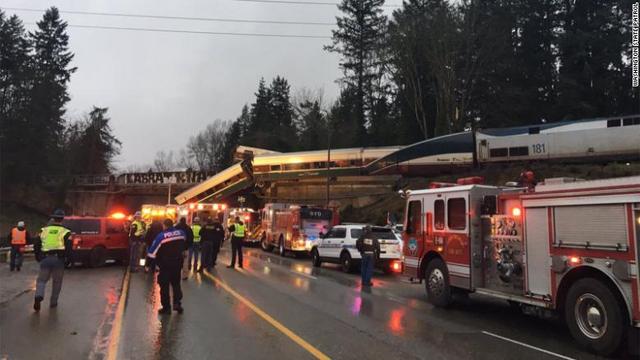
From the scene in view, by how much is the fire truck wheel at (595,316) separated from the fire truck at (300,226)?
16390 millimetres

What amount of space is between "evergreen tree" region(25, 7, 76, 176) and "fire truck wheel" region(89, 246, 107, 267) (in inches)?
2335

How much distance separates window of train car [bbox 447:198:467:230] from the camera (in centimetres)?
1091

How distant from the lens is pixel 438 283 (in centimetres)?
1161

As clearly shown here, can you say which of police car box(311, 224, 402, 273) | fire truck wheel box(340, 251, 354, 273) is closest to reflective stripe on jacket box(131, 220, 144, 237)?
police car box(311, 224, 402, 273)

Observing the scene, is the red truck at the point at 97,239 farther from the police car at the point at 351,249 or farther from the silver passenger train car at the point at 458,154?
the silver passenger train car at the point at 458,154

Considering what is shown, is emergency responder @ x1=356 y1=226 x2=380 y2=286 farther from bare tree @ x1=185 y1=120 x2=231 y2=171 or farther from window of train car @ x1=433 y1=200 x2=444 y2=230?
bare tree @ x1=185 y1=120 x2=231 y2=171

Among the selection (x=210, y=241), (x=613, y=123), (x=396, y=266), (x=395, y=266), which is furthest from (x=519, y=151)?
(x=210, y=241)

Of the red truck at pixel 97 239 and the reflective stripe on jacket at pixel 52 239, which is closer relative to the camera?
the reflective stripe on jacket at pixel 52 239

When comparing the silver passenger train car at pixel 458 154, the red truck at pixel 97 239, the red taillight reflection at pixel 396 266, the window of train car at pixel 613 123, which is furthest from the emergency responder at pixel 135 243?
the window of train car at pixel 613 123

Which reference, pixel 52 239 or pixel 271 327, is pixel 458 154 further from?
pixel 52 239

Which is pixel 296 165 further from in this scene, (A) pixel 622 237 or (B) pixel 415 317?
(A) pixel 622 237

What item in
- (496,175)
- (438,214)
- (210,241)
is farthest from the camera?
(496,175)

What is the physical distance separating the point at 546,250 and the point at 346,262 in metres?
11.4

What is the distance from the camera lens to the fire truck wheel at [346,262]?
1942 cm
